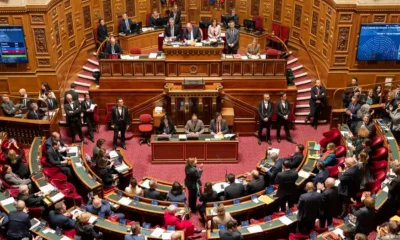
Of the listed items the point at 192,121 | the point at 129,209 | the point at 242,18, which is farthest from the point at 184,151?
the point at 242,18

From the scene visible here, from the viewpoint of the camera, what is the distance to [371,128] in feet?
41.5

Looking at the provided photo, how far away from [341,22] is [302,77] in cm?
263

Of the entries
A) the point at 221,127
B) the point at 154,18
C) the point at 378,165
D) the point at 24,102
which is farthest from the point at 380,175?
the point at 154,18

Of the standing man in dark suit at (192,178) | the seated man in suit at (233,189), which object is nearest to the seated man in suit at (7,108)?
the standing man in dark suit at (192,178)

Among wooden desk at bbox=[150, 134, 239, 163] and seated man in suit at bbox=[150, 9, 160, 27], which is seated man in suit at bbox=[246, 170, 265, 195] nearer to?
wooden desk at bbox=[150, 134, 239, 163]

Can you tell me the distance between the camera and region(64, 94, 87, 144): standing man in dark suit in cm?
1420

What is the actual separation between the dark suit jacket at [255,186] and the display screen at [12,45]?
8088mm

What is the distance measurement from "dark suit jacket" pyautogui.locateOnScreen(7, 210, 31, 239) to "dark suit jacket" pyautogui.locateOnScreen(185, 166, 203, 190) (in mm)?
3430

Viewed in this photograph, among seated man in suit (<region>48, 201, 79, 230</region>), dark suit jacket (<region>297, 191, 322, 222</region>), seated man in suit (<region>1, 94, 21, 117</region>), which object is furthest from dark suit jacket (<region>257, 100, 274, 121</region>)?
seated man in suit (<region>1, 94, 21, 117</region>)

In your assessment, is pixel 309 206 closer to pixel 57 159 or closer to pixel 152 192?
pixel 152 192

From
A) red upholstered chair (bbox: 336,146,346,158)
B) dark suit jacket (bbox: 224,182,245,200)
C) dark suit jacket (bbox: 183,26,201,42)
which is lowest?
dark suit jacket (bbox: 224,182,245,200)

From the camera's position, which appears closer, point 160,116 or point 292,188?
point 292,188

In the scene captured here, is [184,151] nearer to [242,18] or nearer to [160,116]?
[160,116]

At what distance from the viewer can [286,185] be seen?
1066 cm
